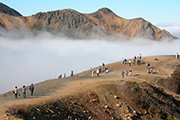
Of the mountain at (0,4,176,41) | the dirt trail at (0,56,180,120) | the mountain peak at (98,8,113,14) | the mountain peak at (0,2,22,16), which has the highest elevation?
the mountain peak at (0,2,22,16)

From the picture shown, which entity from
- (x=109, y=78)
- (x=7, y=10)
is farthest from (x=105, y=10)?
(x=109, y=78)

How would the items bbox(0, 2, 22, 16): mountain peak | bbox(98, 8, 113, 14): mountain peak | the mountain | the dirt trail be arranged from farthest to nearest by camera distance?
bbox(98, 8, 113, 14): mountain peak, bbox(0, 2, 22, 16): mountain peak, the mountain, the dirt trail

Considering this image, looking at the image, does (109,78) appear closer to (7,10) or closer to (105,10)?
(105,10)

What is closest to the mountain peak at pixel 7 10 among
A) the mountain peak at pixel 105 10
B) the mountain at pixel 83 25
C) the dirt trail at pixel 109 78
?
the mountain at pixel 83 25

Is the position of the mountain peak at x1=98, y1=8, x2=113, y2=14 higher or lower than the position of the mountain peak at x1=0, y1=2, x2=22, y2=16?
lower

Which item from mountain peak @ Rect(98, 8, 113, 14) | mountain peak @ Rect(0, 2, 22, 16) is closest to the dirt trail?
mountain peak @ Rect(98, 8, 113, 14)

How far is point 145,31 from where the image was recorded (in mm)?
170250

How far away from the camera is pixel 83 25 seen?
175 m

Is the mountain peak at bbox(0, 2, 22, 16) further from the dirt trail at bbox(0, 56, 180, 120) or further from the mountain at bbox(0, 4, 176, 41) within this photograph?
the dirt trail at bbox(0, 56, 180, 120)

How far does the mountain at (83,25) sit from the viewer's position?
6752 inches

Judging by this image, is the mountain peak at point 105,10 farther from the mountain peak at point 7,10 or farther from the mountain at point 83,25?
the mountain peak at point 7,10

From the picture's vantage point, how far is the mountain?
17150cm

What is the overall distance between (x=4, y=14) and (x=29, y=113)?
16626cm

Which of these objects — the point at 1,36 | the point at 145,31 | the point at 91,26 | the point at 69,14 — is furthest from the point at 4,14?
the point at 145,31
